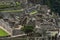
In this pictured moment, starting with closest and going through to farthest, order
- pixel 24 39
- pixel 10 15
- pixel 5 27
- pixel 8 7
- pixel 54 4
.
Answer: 1. pixel 24 39
2. pixel 5 27
3. pixel 10 15
4. pixel 8 7
5. pixel 54 4

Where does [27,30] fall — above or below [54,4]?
above

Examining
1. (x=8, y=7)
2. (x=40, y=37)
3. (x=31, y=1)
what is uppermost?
(x=40, y=37)

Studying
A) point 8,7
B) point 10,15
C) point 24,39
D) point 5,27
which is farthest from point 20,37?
point 8,7

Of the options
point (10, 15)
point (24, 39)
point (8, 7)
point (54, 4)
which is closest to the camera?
point (24, 39)

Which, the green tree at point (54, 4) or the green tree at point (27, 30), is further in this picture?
the green tree at point (54, 4)

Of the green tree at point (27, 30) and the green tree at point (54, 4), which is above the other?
the green tree at point (27, 30)

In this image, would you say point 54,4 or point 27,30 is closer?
point 27,30

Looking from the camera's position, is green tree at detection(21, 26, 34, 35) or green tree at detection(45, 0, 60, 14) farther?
green tree at detection(45, 0, 60, 14)

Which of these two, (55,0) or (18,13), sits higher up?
(18,13)

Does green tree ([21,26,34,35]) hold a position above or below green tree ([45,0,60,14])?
above

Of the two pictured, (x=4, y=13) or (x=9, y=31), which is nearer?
(x=9, y=31)

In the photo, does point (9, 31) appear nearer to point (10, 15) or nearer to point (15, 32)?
point (15, 32)
